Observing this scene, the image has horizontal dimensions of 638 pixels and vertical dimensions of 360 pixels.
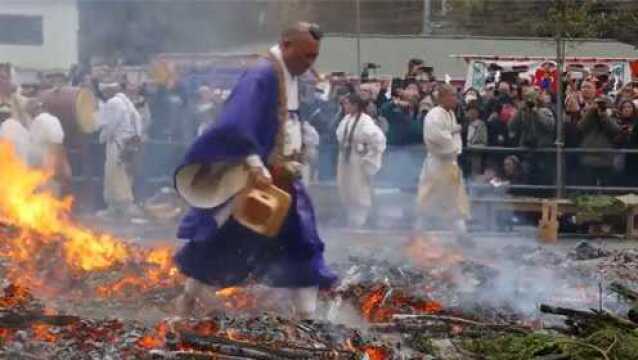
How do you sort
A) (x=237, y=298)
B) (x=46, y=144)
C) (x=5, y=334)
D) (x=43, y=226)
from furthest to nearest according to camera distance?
(x=46, y=144) → (x=43, y=226) → (x=237, y=298) → (x=5, y=334)

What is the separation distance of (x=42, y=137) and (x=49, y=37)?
Answer: 1.56 m

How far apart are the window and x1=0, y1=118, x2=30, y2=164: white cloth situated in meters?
0.88

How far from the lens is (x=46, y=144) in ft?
45.1

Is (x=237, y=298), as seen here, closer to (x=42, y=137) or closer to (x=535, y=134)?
(x=42, y=137)

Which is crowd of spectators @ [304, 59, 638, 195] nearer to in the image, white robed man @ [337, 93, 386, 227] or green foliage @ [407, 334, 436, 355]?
white robed man @ [337, 93, 386, 227]

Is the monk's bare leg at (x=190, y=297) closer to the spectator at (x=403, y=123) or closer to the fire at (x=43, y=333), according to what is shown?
the fire at (x=43, y=333)

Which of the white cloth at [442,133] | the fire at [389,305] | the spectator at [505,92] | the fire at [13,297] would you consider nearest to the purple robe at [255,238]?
the fire at [389,305]

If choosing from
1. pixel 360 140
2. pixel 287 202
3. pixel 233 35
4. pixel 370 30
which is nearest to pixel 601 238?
pixel 360 140

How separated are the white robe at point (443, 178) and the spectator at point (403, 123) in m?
0.97

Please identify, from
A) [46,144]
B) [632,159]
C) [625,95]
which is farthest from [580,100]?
[46,144]

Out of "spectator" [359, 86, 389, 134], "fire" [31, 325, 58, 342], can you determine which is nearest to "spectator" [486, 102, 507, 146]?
"spectator" [359, 86, 389, 134]

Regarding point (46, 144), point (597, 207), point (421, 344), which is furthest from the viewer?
point (46, 144)

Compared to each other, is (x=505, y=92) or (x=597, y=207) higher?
(x=505, y=92)

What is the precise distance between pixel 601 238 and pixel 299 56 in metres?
6.80
